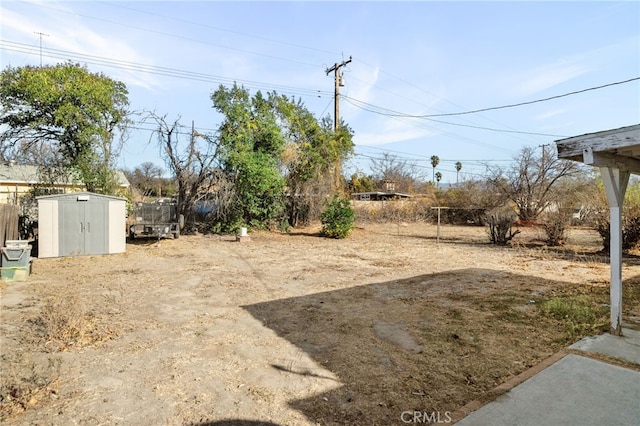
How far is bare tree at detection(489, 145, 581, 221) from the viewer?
22500mm

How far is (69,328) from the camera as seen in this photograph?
4.21m

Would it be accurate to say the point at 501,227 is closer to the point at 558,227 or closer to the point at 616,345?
the point at 558,227

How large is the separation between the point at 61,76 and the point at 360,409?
15119mm

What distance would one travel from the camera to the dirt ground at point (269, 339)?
9.07 ft

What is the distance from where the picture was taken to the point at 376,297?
6.19m

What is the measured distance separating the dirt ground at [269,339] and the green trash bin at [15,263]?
247 mm

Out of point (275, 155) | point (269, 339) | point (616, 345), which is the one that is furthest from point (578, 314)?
point (275, 155)

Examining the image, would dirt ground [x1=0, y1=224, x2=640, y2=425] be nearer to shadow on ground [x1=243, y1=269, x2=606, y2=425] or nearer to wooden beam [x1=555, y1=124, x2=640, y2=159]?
shadow on ground [x1=243, y1=269, x2=606, y2=425]

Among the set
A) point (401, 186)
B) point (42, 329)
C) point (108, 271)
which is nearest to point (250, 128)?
point (108, 271)

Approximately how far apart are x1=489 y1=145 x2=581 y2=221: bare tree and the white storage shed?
22.6m

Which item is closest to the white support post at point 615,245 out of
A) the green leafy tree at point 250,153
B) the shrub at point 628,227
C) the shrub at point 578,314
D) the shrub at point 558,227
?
the shrub at point 578,314

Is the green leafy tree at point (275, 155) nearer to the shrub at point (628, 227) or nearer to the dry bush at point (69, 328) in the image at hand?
the dry bush at point (69, 328)

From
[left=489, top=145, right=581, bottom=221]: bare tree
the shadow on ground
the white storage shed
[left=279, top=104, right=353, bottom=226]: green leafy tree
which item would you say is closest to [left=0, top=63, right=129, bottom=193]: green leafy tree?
the white storage shed

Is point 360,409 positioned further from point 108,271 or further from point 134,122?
point 134,122
